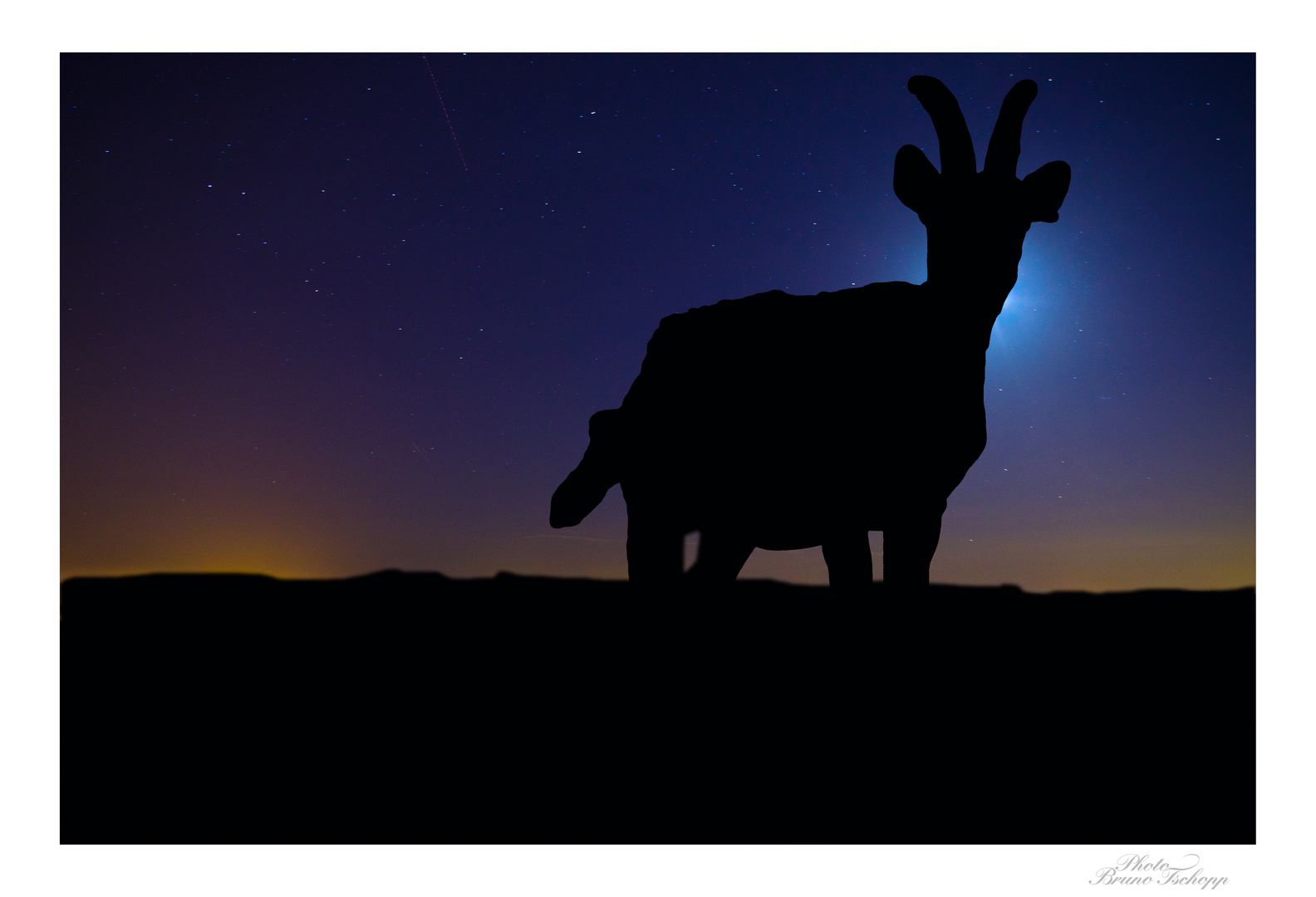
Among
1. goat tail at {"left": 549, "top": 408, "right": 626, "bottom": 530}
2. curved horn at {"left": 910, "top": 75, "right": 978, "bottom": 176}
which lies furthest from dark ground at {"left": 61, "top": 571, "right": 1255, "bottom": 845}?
curved horn at {"left": 910, "top": 75, "right": 978, "bottom": 176}

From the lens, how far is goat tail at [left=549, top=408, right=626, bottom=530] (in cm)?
319

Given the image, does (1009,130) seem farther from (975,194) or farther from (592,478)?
(592,478)

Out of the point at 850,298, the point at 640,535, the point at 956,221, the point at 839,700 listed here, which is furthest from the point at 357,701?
the point at 956,221

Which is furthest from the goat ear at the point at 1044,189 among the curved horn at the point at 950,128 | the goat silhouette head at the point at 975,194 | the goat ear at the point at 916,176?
the goat ear at the point at 916,176

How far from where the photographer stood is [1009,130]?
118 inches

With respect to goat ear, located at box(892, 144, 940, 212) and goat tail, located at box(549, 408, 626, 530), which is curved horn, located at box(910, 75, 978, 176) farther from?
goat tail, located at box(549, 408, 626, 530)

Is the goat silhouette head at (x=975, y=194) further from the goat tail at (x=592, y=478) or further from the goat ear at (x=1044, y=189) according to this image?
the goat tail at (x=592, y=478)

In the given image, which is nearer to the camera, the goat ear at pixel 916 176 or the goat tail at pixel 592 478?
the goat ear at pixel 916 176

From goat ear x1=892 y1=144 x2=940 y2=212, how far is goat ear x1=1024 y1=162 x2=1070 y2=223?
362mm

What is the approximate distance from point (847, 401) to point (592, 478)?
1098 mm

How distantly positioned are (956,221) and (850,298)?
48 centimetres

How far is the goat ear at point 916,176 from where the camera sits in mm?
3025

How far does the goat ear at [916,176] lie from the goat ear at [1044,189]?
36 cm
